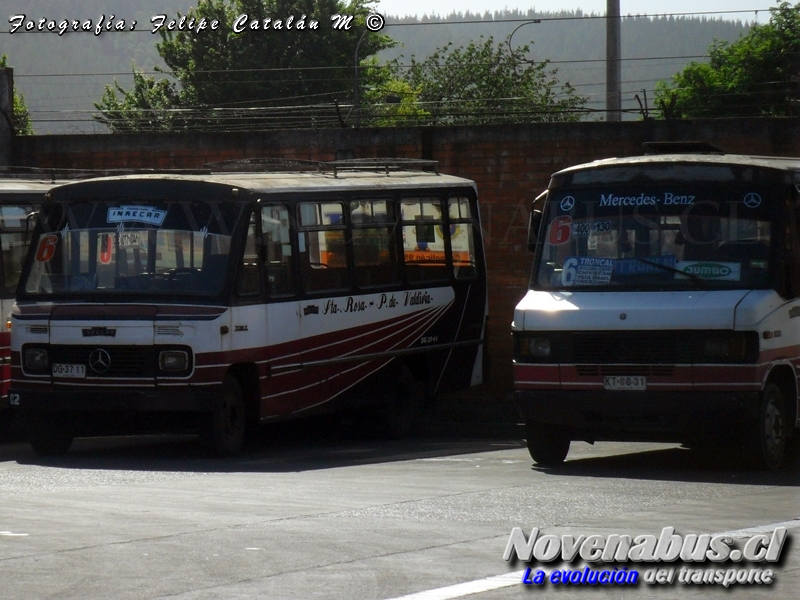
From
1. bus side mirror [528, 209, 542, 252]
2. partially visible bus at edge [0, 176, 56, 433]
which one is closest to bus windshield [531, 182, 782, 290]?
bus side mirror [528, 209, 542, 252]

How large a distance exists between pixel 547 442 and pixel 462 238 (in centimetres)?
566

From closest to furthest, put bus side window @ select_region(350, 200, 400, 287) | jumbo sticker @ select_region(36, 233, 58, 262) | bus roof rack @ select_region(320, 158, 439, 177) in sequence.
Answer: jumbo sticker @ select_region(36, 233, 58, 262) < bus side window @ select_region(350, 200, 400, 287) < bus roof rack @ select_region(320, 158, 439, 177)

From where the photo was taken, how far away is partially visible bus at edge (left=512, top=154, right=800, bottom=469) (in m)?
12.3

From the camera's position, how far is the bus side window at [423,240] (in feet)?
58.0

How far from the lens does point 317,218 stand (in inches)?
633

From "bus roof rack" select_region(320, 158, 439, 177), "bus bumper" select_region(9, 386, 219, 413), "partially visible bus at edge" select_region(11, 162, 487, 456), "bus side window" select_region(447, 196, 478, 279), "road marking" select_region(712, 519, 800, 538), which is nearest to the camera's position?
"road marking" select_region(712, 519, 800, 538)

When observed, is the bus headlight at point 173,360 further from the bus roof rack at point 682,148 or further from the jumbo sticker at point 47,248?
the bus roof rack at point 682,148

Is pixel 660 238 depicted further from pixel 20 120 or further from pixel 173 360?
pixel 20 120

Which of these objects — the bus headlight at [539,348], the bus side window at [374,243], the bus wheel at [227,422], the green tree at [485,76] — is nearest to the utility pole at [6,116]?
the bus side window at [374,243]

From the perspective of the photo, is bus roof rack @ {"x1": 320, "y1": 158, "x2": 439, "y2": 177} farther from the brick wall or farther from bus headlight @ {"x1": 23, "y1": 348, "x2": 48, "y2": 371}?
bus headlight @ {"x1": 23, "y1": 348, "x2": 48, "y2": 371}

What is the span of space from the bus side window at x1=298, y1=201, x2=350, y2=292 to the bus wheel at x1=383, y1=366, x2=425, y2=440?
157 centimetres

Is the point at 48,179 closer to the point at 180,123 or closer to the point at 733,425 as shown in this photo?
the point at 733,425

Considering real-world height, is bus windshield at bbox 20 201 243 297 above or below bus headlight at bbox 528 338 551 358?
above

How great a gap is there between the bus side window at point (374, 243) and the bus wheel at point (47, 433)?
11.8 feet
